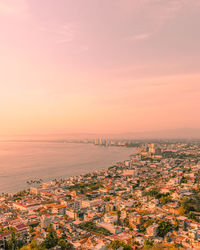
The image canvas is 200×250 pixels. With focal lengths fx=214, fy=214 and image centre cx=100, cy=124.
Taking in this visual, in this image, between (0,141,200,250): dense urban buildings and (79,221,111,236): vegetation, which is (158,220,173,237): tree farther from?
(79,221,111,236): vegetation

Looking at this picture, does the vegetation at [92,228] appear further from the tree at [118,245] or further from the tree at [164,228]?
the tree at [164,228]

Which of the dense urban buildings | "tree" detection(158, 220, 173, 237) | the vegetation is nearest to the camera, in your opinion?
the dense urban buildings

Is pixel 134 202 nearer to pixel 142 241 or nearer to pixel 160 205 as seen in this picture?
pixel 160 205

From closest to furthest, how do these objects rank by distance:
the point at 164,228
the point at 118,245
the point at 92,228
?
the point at 118,245
the point at 164,228
the point at 92,228

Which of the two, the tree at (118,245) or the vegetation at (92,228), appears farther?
the vegetation at (92,228)

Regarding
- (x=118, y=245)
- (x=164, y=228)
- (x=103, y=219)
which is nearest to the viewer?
(x=118, y=245)

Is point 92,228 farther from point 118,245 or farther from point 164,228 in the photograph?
point 164,228

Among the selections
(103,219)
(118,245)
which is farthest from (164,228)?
(103,219)

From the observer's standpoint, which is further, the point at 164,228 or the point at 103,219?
the point at 103,219

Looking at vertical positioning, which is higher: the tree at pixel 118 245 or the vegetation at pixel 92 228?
the tree at pixel 118 245

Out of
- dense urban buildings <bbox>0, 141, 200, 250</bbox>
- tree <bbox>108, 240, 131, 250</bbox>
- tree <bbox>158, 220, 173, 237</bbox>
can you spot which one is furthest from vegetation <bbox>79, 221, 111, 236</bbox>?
tree <bbox>158, 220, 173, 237</bbox>

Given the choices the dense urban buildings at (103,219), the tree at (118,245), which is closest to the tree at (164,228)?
the dense urban buildings at (103,219)
